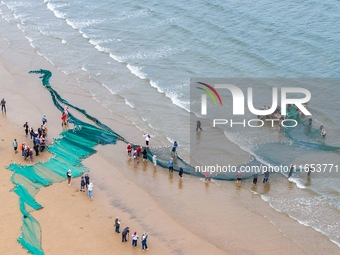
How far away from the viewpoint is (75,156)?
33875mm

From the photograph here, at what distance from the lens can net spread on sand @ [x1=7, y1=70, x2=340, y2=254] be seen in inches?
1117

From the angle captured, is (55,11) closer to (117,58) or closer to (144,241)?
(117,58)

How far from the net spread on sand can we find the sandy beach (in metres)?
0.40

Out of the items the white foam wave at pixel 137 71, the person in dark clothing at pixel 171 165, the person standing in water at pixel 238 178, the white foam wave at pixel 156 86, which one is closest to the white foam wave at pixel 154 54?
the white foam wave at pixel 137 71

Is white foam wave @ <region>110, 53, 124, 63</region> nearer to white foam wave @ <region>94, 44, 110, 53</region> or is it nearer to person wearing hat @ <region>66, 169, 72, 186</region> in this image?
white foam wave @ <region>94, 44, 110, 53</region>

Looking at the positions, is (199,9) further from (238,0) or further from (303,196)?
(303,196)

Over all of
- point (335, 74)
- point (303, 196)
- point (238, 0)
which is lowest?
point (303, 196)

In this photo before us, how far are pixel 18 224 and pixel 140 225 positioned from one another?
5.98m

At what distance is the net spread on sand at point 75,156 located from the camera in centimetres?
2838

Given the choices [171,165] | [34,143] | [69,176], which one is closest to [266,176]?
[171,165]

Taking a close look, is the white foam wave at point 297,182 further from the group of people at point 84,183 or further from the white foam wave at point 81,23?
the white foam wave at point 81,23

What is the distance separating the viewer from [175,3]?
66750 mm

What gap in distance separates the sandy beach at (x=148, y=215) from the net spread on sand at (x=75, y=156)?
0.40 m

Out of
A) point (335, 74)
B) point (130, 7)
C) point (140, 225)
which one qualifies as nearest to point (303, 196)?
point (140, 225)
